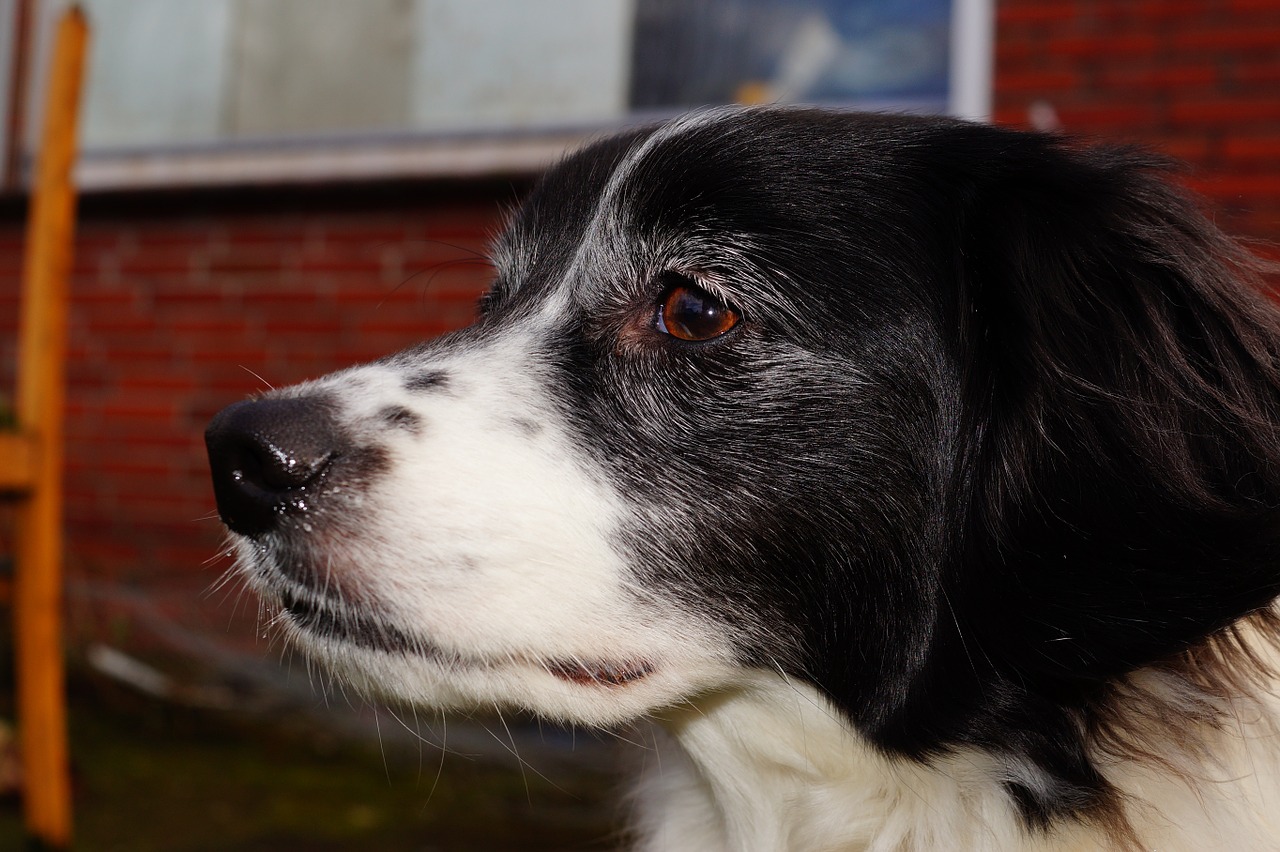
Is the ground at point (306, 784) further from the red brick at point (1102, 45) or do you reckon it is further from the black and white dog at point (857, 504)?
the red brick at point (1102, 45)

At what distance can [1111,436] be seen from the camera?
1506 mm

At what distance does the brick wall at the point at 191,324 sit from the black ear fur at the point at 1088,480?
3028 mm

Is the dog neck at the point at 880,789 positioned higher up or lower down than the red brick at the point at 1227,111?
lower down

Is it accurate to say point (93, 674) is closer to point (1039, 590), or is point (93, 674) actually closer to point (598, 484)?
point (598, 484)

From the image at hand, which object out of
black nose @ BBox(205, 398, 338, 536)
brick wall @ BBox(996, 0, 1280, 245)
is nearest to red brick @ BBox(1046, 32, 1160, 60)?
brick wall @ BBox(996, 0, 1280, 245)

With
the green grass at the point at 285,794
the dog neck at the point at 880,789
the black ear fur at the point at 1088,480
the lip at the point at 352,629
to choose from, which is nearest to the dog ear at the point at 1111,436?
the black ear fur at the point at 1088,480

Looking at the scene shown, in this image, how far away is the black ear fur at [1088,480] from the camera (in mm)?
1472

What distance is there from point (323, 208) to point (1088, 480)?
3.81 m

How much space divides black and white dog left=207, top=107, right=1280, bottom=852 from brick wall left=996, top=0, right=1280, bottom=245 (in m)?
2.34

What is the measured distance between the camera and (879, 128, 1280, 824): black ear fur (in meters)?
1.47

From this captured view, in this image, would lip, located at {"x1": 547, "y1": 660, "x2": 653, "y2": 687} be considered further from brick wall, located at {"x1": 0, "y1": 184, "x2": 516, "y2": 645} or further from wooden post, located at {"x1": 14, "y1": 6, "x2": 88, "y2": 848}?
brick wall, located at {"x1": 0, "y1": 184, "x2": 516, "y2": 645}

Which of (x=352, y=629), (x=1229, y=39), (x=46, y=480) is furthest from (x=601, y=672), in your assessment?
(x=1229, y=39)

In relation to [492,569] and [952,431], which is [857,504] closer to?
[952,431]

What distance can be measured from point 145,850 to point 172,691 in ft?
4.65
